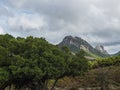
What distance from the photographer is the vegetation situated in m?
51.2

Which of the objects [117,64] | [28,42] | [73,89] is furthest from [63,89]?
[28,42]

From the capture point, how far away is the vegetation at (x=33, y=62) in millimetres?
51156

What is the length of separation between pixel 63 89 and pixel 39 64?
22652 millimetres

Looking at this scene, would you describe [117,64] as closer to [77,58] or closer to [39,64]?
[77,58]

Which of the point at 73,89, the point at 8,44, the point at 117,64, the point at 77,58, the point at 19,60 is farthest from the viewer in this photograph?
the point at 117,64

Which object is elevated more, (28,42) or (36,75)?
(28,42)

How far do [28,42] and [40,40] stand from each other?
2122 millimetres

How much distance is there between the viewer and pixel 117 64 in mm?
83688

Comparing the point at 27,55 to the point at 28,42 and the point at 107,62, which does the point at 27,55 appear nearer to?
the point at 28,42

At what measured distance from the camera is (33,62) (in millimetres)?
51719

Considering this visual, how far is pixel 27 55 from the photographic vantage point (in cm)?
5325

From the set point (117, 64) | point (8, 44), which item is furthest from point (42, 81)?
point (117, 64)

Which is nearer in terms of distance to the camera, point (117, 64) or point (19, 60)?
point (19, 60)

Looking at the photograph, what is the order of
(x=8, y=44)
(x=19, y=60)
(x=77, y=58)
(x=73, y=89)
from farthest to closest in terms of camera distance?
(x=73, y=89) → (x=77, y=58) → (x=8, y=44) → (x=19, y=60)
